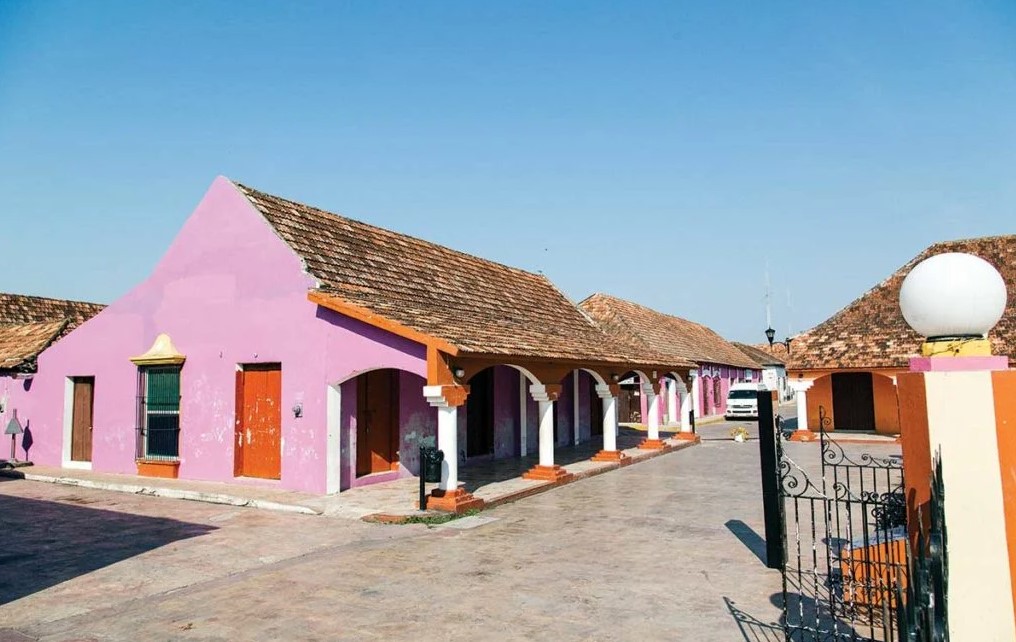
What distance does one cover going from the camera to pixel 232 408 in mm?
13406

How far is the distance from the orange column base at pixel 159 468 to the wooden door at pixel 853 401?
22.2m

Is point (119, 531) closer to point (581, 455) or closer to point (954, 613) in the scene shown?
point (954, 613)

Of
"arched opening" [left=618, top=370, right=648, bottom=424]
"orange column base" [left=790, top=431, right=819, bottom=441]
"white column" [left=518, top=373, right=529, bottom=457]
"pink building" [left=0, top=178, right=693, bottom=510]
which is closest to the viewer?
"pink building" [left=0, top=178, right=693, bottom=510]

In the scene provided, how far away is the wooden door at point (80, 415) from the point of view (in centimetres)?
1630

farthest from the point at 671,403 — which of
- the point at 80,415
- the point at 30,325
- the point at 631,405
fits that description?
the point at 30,325

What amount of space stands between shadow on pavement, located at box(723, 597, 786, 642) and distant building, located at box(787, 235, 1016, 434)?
19.1 meters

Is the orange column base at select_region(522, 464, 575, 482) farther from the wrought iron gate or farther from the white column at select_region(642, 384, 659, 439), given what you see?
the white column at select_region(642, 384, 659, 439)

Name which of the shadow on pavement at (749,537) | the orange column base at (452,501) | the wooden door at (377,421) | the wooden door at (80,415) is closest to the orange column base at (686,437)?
the wooden door at (377,421)

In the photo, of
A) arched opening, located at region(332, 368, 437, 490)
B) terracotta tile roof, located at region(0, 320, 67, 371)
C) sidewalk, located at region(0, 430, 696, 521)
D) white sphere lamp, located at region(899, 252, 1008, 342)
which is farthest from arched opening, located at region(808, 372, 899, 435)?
terracotta tile roof, located at region(0, 320, 67, 371)

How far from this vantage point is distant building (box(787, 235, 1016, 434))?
917 inches

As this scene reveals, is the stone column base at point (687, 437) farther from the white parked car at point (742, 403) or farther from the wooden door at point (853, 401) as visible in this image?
the white parked car at point (742, 403)

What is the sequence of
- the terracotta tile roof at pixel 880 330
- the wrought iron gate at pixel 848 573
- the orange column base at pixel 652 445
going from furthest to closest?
the terracotta tile roof at pixel 880 330 < the orange column base at pixel 652 445 < the wrought iron gate at pixel 848 573

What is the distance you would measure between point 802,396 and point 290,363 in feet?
63.1

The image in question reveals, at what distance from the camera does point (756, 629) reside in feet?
18.9
